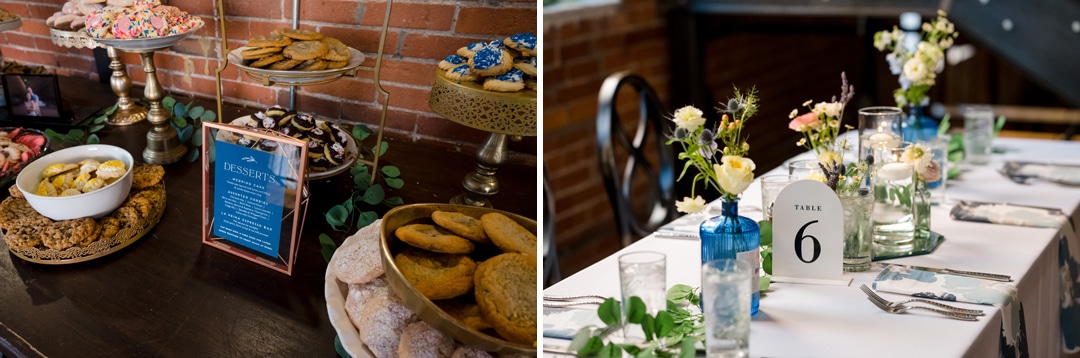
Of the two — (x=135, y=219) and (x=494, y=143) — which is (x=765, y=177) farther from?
(x=135, y=219)

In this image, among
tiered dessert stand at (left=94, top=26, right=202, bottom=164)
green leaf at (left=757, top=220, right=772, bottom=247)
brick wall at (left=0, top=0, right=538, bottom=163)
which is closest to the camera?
green leaf at (left=757, top=220, right=772, bottom=247)

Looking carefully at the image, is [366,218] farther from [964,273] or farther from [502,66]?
[964,273]

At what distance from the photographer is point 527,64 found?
4.20ft

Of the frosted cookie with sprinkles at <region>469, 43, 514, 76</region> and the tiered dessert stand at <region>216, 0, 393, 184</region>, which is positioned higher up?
the frosted cookie with sprinkles at <region>469, 43, 514, 76</region>

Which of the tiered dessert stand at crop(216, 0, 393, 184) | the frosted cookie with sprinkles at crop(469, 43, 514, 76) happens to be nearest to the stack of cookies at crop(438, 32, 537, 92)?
the frosted cookie with sprinkles at crop(469, 43, 514, 76)

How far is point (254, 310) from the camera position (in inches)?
46.9

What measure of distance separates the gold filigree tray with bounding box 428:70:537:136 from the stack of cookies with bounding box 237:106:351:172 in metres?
0.31

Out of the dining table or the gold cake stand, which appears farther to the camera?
the gold cake stand

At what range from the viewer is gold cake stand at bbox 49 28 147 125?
6.36 ft

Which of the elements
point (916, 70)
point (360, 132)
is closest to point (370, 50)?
point (360, 132)

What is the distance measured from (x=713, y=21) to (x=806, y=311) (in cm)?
264

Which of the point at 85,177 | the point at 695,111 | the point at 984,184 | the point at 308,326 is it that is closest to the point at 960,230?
the point at 984,184

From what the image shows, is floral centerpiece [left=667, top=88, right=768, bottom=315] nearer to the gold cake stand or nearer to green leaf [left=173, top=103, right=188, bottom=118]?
green leaf [left=173, top=103, right=188, bottom=118]

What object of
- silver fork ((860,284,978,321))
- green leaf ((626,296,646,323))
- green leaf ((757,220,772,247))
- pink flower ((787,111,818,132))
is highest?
pink flower ((787,111,818,132))
